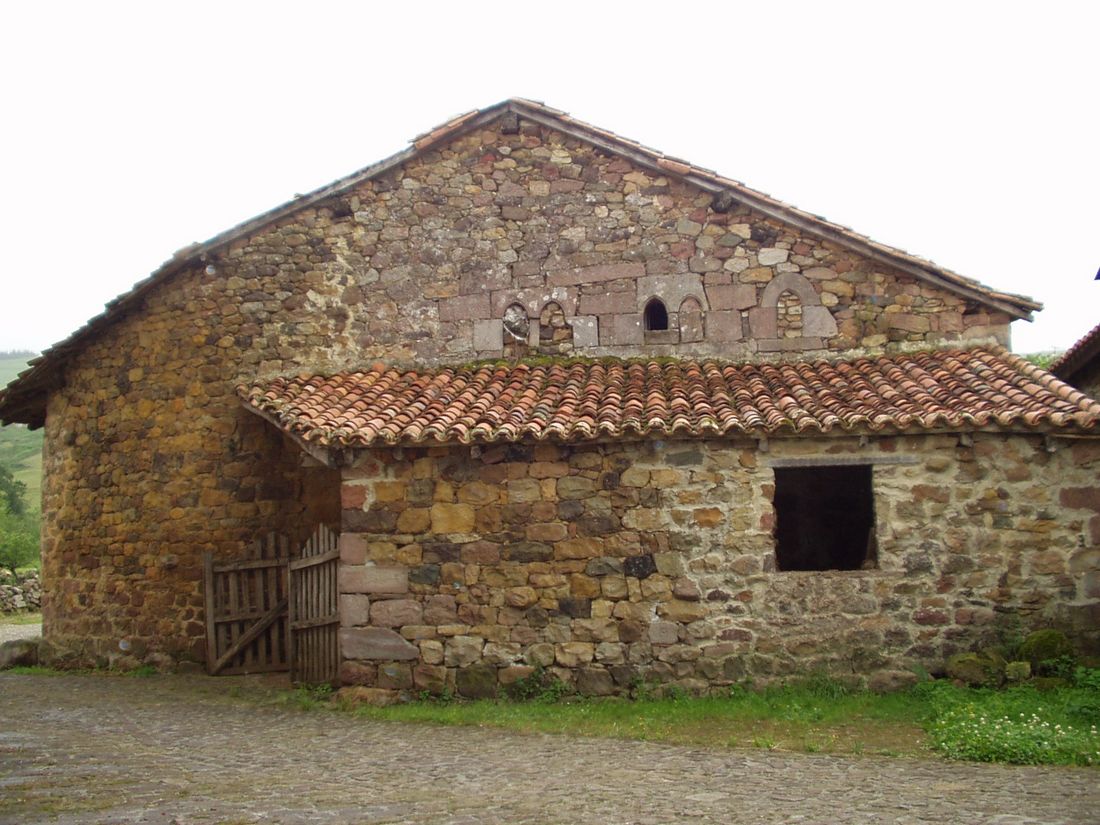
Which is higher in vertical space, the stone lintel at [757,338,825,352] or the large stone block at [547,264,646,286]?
the large stone block at [547,264,646,286]

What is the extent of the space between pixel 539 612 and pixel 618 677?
3.46 feet

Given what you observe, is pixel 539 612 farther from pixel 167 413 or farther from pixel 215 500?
pixel 167 413

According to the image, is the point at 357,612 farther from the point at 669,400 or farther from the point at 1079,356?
the point at 1079,356

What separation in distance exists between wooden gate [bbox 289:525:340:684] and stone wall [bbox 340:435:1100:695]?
2.45 feet

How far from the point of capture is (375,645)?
1107cm

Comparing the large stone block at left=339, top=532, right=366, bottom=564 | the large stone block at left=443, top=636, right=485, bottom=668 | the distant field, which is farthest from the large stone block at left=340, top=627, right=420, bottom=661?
the distant field

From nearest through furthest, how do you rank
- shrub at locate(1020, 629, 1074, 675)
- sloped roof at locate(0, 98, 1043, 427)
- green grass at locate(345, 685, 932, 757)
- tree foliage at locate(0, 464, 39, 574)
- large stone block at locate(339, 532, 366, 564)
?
green grass at locate(345, 685, 932, 757) → shrub at locate(1020, 629, 1074, 675) → large stone block at locate(339, 532, 366, 564) → sloped roof at locate(0, 98, 1043, 427) → tree foliage at locate(0, 464, 39, 574)

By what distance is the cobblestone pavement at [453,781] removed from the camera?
6.37 metres

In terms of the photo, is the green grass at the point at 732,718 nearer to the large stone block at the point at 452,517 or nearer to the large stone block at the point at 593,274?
the large stone block at the point at 452,517

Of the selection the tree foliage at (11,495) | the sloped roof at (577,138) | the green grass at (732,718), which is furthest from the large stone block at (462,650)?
the tree foliage at (11,495)

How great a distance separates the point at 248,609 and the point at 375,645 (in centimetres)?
290

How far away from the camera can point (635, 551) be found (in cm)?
1079

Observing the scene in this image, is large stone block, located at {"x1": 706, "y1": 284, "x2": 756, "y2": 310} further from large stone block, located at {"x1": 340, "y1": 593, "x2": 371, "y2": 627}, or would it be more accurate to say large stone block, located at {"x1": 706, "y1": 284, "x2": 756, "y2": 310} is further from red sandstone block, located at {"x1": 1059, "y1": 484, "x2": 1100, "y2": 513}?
large stone block, located at {"x1": 340, "y1": 593, "x2": 371, "y2": 627}

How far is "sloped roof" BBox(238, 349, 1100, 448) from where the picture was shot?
34.3 feet
